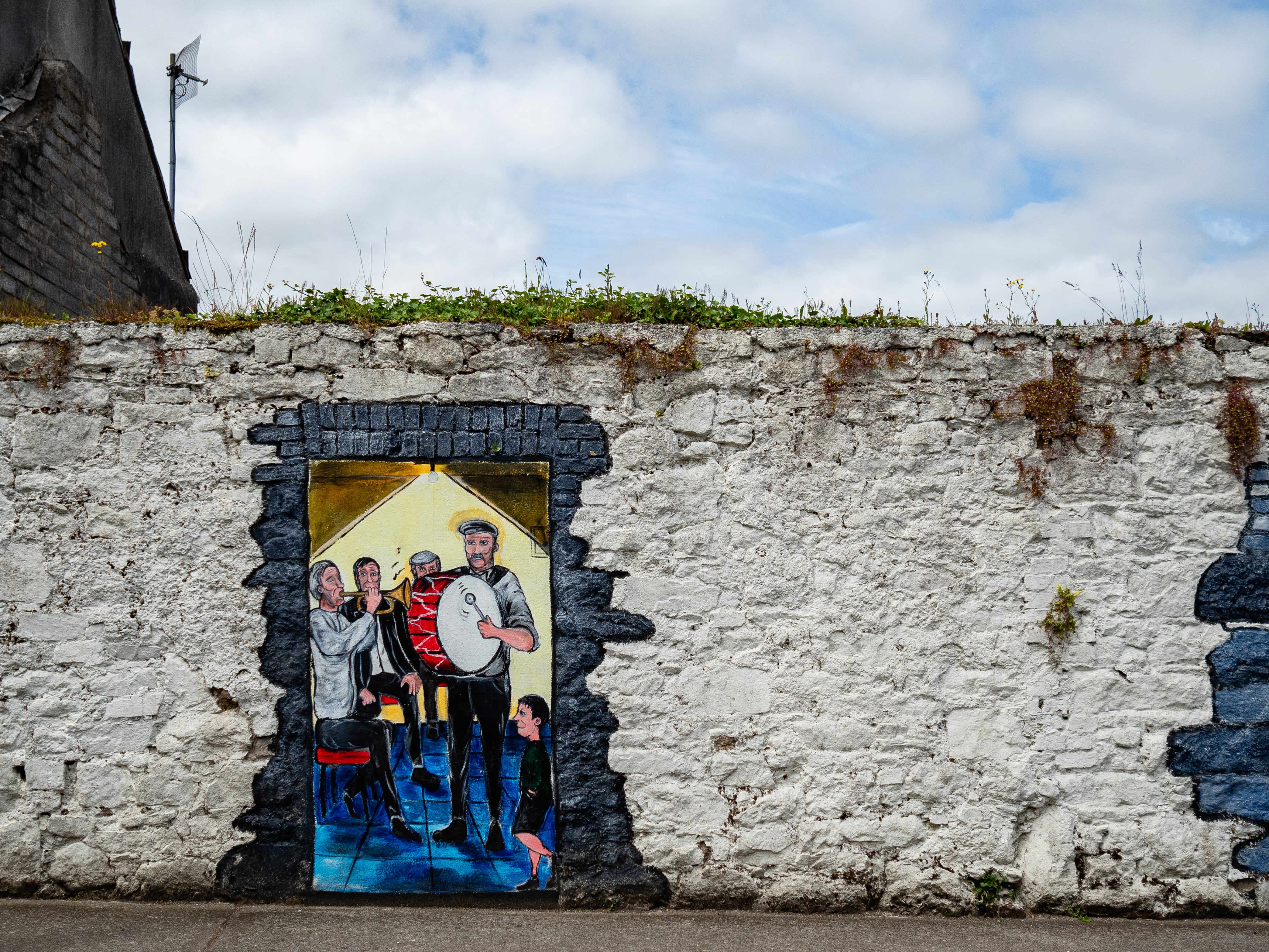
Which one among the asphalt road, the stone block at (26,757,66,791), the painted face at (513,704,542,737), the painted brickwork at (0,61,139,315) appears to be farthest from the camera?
the painted brickwork at (0,61,139,315)

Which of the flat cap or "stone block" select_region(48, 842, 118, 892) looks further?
the flat cap

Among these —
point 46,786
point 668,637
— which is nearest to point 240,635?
point 46,786

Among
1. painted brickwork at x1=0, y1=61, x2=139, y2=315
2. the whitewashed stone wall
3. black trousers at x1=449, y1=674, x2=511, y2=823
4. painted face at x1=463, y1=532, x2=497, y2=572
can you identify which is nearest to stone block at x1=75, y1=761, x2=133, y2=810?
the whitewashed stone wall

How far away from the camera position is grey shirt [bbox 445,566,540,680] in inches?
166

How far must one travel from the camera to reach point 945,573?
4.27m

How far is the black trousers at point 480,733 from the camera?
4176mm

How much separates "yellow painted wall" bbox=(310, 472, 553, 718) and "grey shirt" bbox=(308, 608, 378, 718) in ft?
0.64

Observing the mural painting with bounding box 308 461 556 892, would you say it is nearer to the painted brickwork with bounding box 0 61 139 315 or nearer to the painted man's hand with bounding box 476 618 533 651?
the painted man's hand with bounding box 476 618 533 651

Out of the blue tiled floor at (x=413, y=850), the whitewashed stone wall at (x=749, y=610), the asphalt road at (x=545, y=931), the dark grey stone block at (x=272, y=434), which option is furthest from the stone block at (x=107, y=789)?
the dark grey stone block at (x=272, y=434)

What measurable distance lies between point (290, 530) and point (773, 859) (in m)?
2.77

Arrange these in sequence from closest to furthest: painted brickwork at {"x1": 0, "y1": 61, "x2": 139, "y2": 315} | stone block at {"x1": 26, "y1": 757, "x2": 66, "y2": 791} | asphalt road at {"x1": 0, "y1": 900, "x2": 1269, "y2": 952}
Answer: asphalt road at {"x1": 0, "y1": 900, "x2": 1269, "y2": 952}
stone block at {"x1": 26, "y1": 757, "x2": 66, "y2": 791}
painted brickwork at {"x1": 0, "y1": 61, "x2": 139, "y2": 315}

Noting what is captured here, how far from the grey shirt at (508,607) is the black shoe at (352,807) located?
870mm

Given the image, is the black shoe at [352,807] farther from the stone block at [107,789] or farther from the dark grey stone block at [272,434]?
the dark grey stone block at [272,434]

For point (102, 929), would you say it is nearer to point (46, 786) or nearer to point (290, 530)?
point (46, 786)
